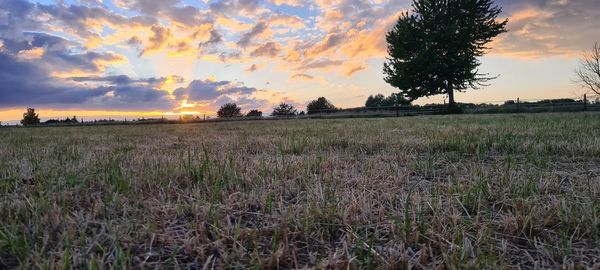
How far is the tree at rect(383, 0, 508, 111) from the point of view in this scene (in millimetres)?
36406

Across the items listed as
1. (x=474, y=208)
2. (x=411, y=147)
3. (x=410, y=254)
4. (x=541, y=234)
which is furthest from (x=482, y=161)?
(x=410, y=254)

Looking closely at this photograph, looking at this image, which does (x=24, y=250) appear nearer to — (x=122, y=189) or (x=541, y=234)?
(x=122, y=189)

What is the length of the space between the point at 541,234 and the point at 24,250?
2356mm

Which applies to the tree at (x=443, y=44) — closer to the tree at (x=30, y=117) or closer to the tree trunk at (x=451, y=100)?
the tree trunk at (x=451, y=100)

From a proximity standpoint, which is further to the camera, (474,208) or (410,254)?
(474,208)

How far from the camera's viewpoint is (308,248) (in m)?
1.62

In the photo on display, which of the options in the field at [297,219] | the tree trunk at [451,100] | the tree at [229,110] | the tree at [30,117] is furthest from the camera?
the tree at [229,110]

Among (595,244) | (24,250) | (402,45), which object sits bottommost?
(595,244)

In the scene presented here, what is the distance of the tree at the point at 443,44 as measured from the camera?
36.4m

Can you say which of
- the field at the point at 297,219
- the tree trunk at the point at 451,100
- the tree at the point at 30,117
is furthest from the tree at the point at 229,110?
the field at the point at 297,219

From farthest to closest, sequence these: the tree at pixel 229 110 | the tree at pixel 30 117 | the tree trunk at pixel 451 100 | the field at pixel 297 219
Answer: the tree at pixel 229 110
the tree at pixel 30 117
the tree trunk at pixel 451 100
the field at pixel 297 219

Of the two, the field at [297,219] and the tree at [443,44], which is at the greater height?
the tree at [443,44]

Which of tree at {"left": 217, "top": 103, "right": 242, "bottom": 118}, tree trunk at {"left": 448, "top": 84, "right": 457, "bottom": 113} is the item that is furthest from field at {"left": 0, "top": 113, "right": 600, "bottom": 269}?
tree at {"left": 217, "top": 103, "right": 242, "bottom": 118}

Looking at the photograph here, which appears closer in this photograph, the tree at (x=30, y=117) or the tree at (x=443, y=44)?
the tree at (x=443, y=44)
